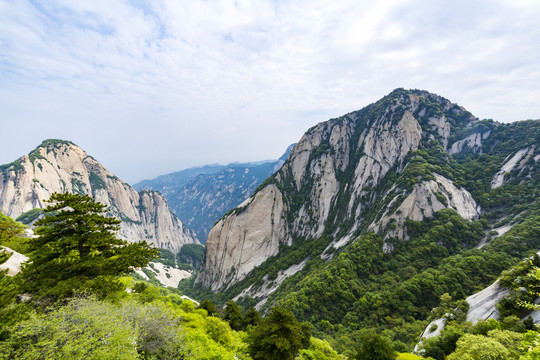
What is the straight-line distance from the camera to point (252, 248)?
108m

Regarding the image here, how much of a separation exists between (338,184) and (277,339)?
349 feet

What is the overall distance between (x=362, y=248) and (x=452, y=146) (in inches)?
3530

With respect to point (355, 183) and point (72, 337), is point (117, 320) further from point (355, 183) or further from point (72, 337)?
point (355, 183)

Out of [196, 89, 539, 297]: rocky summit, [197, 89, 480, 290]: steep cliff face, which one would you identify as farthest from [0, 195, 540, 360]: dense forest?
[197, 89, 480, 290]: steep cliff face

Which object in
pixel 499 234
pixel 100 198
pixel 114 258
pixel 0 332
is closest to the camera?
pixel 0 332

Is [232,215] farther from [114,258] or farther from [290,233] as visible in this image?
[114,258]

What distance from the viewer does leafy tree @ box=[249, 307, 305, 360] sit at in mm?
20266

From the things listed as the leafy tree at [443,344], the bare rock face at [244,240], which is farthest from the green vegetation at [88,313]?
the bare rock face at [244,240]

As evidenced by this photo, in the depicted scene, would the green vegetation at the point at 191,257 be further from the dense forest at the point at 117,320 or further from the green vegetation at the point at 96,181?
the dense forest at the point at 117,320

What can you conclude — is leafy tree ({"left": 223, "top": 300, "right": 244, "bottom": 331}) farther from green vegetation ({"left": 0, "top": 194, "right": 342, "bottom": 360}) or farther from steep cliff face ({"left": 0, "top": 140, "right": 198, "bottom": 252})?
steep cliff face ({"left": 0, "top": 140, "right": 198, "bottom": 252})

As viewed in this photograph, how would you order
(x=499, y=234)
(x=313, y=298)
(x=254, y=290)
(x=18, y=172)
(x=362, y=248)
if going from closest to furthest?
(x=313, y=298) → (x=499, y=234) → (x=362, y=248) → (x=254, y=290) → (x=18, y=172)

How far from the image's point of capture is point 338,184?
11875 cm

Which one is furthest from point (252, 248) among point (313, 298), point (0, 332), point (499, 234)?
point (0, 332)

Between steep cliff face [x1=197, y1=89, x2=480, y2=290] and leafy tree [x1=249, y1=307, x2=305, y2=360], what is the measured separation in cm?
6832
